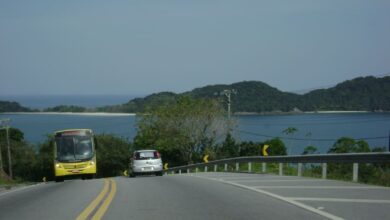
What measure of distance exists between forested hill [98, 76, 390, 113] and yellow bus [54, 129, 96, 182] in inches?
692

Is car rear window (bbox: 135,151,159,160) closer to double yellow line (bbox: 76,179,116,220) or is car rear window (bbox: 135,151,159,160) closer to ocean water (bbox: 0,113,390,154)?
ocean water (bbox: 0,113,390,154)

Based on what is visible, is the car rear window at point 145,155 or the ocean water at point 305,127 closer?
the car rear window at point 145,155

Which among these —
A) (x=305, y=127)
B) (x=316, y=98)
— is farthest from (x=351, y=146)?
(x=305, y=127)

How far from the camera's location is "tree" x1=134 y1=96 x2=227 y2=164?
72.1 m

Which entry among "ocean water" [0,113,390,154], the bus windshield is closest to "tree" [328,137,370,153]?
"ocean water" [0,113,390,154]

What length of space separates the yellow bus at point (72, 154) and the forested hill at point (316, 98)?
17.6 m

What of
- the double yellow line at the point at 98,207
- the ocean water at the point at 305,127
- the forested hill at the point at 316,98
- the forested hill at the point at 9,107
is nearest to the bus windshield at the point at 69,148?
the double yellow line at the point at 98,207

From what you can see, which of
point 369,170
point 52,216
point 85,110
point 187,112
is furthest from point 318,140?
point 85,110

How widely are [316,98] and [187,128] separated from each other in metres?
17.5

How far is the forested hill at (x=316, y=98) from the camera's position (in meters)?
40.7

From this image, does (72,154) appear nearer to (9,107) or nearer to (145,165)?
(145,165)

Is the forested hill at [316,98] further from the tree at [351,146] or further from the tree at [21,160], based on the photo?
the tree at [21,160]

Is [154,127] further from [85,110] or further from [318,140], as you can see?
[85,110]

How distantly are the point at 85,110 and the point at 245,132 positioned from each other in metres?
80.0
